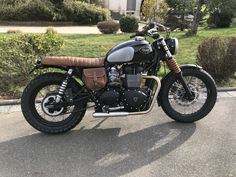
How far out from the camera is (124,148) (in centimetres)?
450

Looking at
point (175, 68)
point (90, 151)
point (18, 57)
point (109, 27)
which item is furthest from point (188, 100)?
point (109, 27)

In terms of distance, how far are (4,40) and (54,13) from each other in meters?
16.8

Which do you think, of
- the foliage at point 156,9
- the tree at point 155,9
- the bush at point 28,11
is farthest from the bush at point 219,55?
the bush at point 28,11

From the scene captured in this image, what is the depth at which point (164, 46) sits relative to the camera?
489 cm

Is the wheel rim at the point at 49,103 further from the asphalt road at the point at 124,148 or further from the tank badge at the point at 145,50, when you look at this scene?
the tank badge at the point at 145,50

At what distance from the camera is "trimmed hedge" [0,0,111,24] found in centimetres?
2238

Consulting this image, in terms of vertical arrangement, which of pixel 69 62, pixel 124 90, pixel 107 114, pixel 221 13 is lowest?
pixel 107 114

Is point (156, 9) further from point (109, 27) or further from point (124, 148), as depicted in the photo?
point (124, 148)

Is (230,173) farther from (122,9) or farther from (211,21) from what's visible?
(122,9)

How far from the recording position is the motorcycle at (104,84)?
4719mm

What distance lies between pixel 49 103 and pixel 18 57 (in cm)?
195

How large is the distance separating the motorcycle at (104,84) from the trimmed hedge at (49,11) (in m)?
18.4

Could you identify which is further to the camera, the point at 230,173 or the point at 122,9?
the point at 122,9

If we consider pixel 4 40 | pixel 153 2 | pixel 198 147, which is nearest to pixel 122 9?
pixel 153 2
